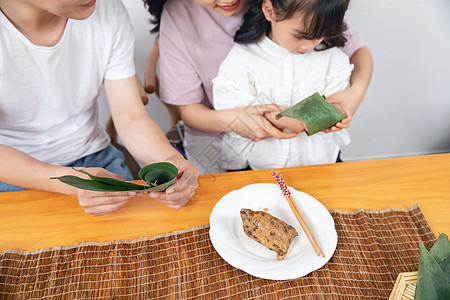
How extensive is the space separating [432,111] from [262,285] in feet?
7.66

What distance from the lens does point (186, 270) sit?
33.7 inches

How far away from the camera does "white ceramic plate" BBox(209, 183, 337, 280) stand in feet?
2.73

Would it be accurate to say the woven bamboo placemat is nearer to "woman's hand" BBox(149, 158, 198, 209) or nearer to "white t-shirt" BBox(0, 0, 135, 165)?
"woman's hand" BBox(149, 158, 198, 209)

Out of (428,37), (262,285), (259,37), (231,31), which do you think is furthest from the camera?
(428,37)

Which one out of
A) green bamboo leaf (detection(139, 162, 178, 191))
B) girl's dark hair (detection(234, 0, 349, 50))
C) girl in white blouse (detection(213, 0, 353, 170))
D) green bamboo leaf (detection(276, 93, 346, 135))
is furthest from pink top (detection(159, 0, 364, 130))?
green bamboo leaf (detection(139, 162, 178, 191))

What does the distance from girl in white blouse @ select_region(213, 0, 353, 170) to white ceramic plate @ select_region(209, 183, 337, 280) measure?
404 mm

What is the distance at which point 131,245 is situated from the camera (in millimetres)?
916

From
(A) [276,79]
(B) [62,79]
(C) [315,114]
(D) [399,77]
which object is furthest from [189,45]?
(D) [399,77]

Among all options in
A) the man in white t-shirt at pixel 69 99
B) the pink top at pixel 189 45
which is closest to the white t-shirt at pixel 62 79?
the man in white t-shirt at pixel 69 99

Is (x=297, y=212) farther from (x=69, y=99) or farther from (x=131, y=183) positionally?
(x=69, y=99)

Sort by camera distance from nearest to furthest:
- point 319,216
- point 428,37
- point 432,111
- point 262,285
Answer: point 262,285, point 319,216, point 428,37, point 432,111

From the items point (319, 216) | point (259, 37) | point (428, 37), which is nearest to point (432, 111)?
point (428, 37)

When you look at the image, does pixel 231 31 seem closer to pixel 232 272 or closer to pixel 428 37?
pixel 232 272

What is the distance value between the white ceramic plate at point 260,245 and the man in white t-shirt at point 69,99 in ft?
0.48
